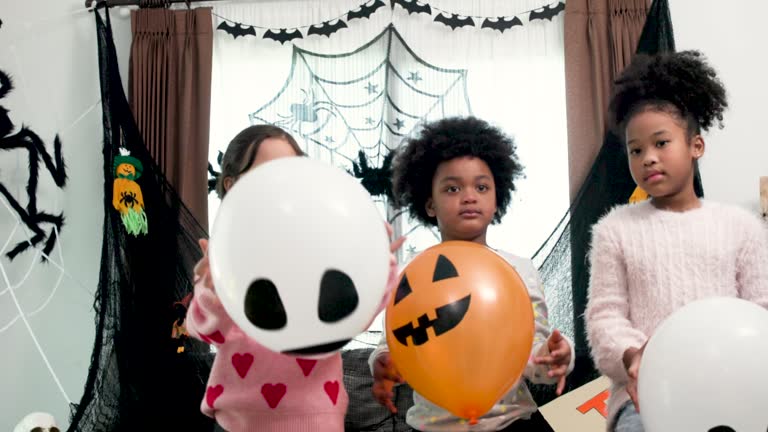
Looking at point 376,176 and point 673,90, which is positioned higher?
point 673,90

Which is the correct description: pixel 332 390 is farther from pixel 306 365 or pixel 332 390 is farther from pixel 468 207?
pixel 468 207

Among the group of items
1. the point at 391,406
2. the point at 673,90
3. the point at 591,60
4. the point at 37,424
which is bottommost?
the point at 37,424

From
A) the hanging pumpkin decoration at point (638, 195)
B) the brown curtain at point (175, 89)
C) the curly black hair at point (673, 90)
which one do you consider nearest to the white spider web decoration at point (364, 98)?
the brown curtain at point (175, 89)

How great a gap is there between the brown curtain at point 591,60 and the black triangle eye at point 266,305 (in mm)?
1685

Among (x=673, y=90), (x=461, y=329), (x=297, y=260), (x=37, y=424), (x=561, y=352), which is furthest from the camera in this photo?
(x=37, y=424)

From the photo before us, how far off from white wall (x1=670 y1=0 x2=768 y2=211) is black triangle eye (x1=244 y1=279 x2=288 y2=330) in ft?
6.44

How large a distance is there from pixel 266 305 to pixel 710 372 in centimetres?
55

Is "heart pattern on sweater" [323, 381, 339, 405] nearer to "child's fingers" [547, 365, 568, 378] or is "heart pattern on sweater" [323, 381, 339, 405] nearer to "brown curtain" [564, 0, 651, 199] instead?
"child's fingers" [547, 365, 568, 378]

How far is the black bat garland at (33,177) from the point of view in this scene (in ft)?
6.93

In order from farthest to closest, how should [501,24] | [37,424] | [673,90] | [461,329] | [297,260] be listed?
[501,24], [37,424], [673,90], [461,329], [297,260]

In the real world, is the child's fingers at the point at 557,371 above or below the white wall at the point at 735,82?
below

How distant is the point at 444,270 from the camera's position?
0.90 m

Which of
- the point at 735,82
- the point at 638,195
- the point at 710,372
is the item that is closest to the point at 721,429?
the point at 710,372

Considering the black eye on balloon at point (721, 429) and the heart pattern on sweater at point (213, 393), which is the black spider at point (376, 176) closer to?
the heart pattern on sweater at point (213, 393)
